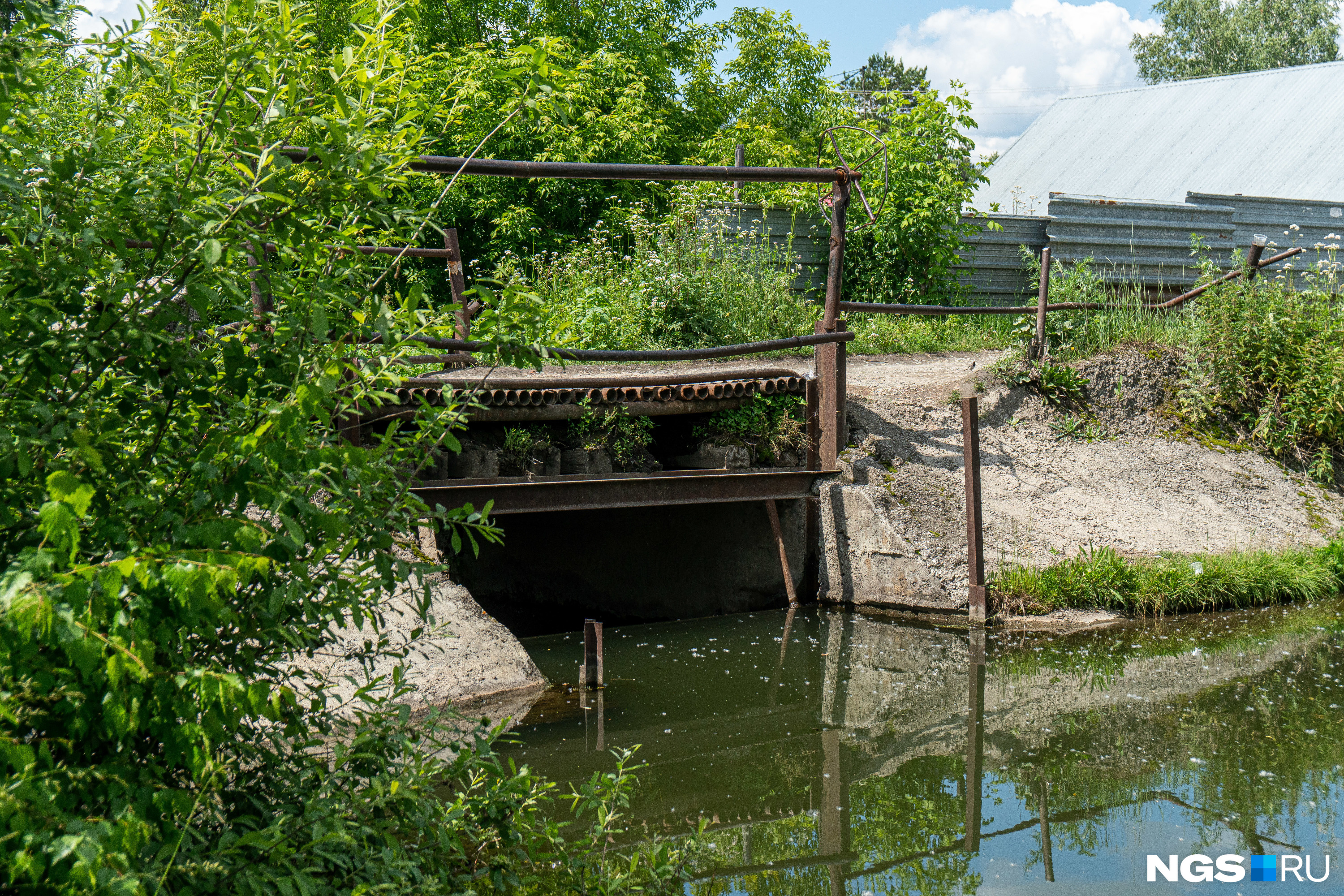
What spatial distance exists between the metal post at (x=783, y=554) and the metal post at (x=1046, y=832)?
114 inches

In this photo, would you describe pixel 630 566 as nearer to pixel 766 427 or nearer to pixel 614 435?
pixel 614 435

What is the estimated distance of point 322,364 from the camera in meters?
1.92

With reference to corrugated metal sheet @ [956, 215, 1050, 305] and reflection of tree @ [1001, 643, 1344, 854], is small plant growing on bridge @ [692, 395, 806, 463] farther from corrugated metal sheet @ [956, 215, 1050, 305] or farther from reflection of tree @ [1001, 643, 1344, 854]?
corrugated metal sheet @ [956, 215, 1050, 305]

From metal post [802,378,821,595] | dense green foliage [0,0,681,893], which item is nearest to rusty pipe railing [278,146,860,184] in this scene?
metal post [802,378,821,595]

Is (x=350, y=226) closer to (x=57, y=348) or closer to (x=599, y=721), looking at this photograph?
(x=57, y=348)

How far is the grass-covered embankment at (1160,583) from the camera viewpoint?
6.04 meters

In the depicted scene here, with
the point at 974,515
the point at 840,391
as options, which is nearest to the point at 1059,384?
the point at 840,391

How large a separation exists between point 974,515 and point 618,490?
84.3 inches

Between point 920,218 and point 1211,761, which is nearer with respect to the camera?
point 1211,761

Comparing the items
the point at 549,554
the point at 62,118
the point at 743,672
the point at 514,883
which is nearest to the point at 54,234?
the point at 62,118

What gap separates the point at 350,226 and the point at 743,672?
3.58 meters

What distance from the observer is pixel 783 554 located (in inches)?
257

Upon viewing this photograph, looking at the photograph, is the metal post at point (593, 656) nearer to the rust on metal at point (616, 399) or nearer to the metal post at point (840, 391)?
the rust on metal at point (616, 399)

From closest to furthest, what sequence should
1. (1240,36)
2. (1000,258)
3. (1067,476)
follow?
1. (1067,476)
2. (1000,258)
3. (1240,36)
